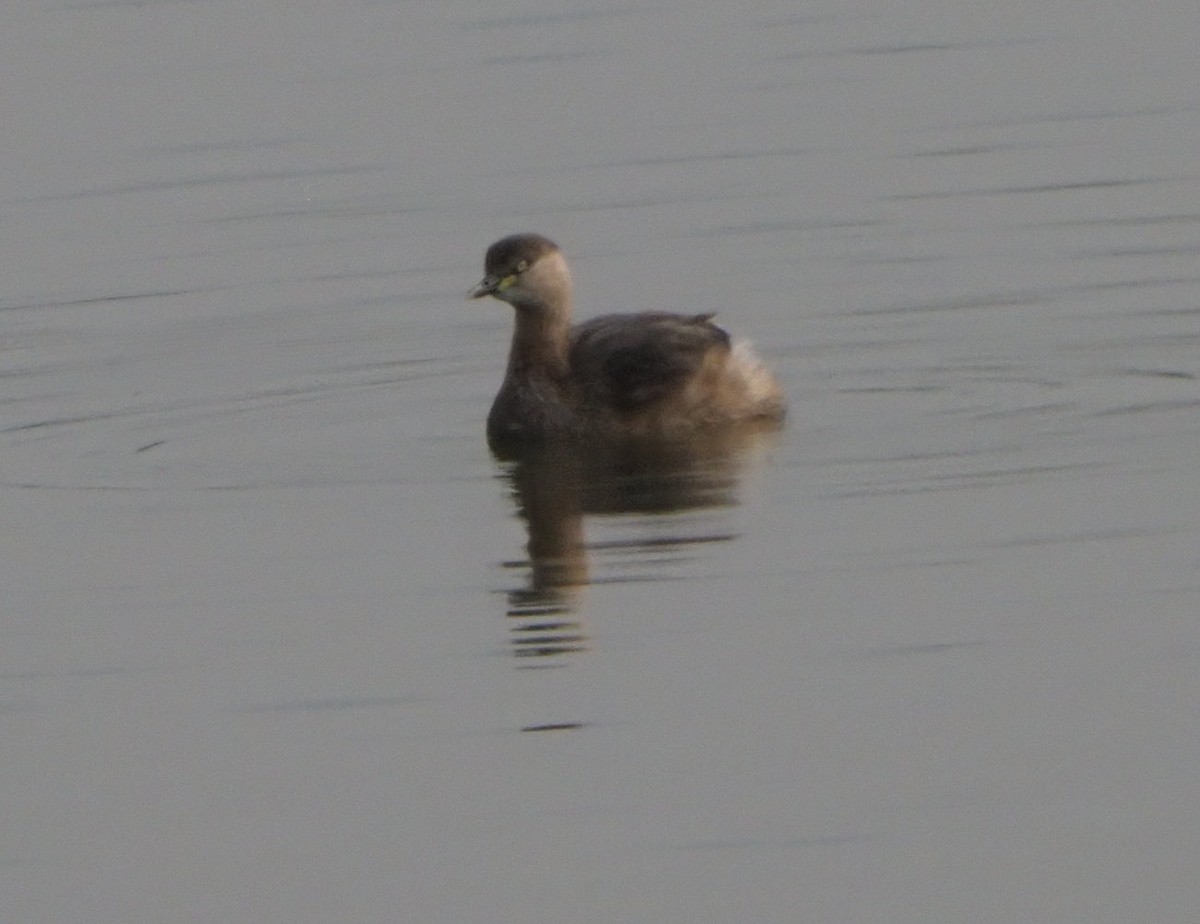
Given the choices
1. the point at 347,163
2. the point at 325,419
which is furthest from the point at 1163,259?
the point at 347,163

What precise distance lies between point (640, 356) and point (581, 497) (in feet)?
4.45

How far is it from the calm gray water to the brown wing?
533mm

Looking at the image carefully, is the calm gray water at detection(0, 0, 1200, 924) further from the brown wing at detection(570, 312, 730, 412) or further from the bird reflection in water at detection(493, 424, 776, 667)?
the brown wing at detection(570, 312, 730, 412)

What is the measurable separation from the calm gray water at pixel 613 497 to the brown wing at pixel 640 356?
53 centimetres

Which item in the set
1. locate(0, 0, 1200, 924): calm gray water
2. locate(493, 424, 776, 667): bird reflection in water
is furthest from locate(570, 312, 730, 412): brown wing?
locate(0, 0, 1200, 924): calm gray water

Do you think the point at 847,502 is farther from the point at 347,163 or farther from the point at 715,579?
the point at 347,163

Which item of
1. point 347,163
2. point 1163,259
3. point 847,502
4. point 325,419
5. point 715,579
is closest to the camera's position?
point 715,579

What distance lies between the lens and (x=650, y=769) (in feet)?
30.7

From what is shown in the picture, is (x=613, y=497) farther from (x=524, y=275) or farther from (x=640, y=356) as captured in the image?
(x=524, y=275)

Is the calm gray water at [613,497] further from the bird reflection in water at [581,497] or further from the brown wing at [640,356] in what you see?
the brown wing at [640,356]

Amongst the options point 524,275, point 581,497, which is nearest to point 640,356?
point 524,275

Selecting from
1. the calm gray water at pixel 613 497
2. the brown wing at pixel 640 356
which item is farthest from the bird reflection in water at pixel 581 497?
the brown wing at pixel 640 356

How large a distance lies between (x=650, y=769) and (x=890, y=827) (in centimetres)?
83

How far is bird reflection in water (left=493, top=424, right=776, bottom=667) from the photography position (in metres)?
11.1
